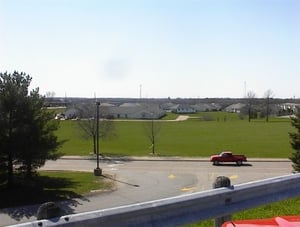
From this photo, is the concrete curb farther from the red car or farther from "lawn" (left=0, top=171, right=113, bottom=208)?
"lawn" (left=0, top=171, right=113, bottom=208)

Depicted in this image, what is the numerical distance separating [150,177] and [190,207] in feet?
106

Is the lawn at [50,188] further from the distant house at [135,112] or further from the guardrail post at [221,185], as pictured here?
the distant house at [135,112]

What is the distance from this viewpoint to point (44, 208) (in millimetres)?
2990

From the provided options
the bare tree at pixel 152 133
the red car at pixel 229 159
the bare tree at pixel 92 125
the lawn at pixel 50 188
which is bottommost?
the lawn at pixel 50 188

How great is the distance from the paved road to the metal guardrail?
20205 mm

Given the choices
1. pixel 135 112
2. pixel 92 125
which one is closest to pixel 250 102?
pixel 135 112

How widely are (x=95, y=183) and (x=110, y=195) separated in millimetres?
4275

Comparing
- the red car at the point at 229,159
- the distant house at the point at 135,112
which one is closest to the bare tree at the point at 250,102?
the distant house at the point at 135,112

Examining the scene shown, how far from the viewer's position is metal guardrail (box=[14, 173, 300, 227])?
10.5 feet

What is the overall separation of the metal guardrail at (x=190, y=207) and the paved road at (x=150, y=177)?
20.2 m

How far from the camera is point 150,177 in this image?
3597 cm

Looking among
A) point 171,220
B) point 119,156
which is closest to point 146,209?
point 171,220

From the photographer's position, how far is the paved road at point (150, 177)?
26219mm

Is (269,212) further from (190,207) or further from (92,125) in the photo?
(92,125)
